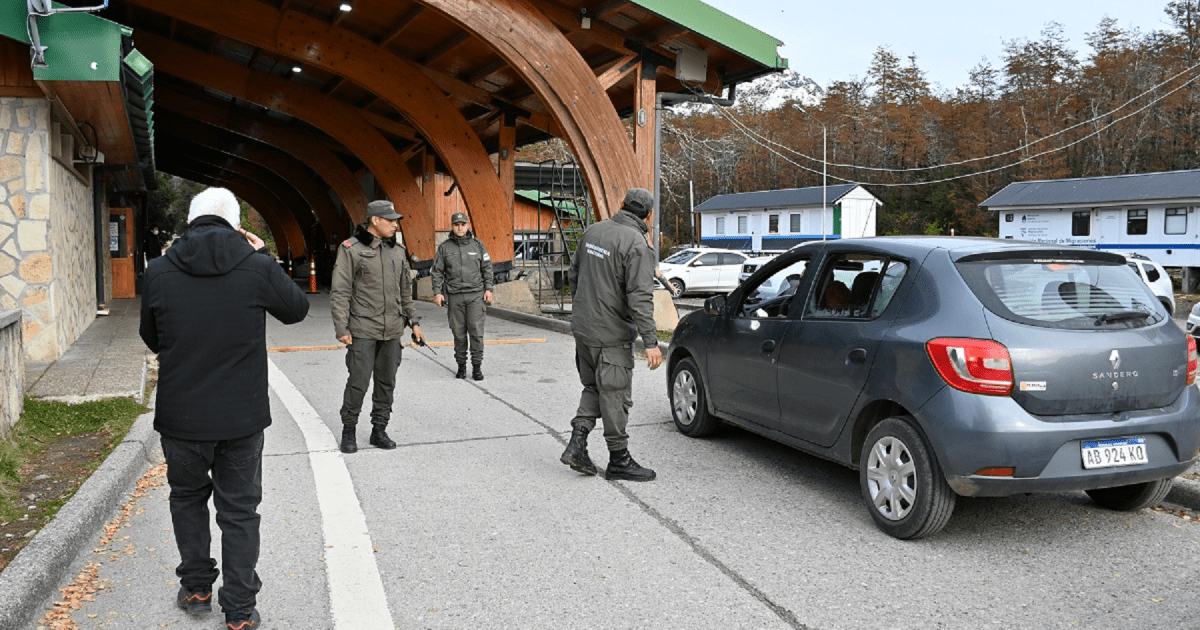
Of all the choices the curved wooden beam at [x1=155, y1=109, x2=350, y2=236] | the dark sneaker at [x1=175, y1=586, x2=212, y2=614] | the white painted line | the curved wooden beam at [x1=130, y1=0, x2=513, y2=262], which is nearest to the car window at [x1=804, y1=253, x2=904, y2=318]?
the white painted line

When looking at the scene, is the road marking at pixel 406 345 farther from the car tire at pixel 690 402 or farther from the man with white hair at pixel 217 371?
the man with white hair at pixel 217 371

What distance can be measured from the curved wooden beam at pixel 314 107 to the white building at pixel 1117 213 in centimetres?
2177

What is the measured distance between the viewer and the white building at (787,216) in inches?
2165

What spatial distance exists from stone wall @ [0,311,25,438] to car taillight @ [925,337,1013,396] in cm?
594

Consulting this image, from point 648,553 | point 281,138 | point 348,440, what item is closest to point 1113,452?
point 648,553

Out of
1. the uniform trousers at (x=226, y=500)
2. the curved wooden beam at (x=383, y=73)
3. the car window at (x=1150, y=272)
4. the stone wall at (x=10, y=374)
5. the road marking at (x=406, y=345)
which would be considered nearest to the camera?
the uniform trousers at (x=226, y=500)

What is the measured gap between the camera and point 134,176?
19.7 m

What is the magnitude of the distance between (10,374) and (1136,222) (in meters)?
39.6

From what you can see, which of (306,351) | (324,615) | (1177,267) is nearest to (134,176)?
(306,351)

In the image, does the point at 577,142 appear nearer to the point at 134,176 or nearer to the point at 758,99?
the point at 134,176

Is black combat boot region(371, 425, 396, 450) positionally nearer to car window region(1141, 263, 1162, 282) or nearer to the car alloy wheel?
the car alloy wheel

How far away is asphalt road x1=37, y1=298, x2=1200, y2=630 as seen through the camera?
3.71 meters

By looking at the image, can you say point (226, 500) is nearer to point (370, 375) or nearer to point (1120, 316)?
point (370, 375)

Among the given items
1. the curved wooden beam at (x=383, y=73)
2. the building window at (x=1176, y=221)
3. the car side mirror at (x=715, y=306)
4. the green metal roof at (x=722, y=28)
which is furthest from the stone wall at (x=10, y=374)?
the building window at (x=1176, y=221)
